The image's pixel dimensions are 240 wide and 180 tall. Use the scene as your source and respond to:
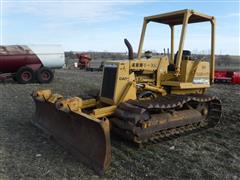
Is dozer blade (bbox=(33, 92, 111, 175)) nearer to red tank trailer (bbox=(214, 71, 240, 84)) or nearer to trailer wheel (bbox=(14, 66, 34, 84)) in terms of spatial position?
trailer wheel (bbox=(14, 66, 34, 84))

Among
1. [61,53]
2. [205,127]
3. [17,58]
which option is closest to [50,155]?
[205,127]

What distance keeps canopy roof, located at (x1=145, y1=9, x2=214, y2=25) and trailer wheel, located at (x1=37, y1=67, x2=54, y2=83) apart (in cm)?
1019

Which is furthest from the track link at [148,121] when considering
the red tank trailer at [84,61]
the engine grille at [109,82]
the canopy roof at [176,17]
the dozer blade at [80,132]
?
the red tank trailer at [84,61]

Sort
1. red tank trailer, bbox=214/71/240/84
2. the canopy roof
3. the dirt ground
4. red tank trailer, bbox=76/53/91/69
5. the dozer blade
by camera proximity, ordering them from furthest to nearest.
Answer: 1. red tank trailer, bbox=76/53/91/69
2. red tank trailer, bbox=214/71/240/84
3. the canopy roof
4. the dozer blade
5. the dirt ground

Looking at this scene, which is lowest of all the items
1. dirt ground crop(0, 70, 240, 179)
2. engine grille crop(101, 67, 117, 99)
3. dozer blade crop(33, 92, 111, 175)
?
dirt ground crop(0, 70, 240, 179)

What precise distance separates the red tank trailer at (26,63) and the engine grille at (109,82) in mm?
10597

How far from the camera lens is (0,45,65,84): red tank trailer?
53.3 feet

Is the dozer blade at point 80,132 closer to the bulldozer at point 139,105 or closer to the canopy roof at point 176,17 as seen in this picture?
the bulldozer at point 139,105

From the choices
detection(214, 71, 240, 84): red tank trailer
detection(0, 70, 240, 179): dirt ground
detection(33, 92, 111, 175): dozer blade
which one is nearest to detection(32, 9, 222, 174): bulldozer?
detection(33, 92, 111, 175): dozer blade

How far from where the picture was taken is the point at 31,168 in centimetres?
487

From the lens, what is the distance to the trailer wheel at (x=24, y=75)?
16.1 meters

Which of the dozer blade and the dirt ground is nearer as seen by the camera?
the dirt ground

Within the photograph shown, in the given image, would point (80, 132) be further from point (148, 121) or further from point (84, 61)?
point (84, 61)

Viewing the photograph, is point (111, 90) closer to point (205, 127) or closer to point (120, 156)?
point (120, 156)
